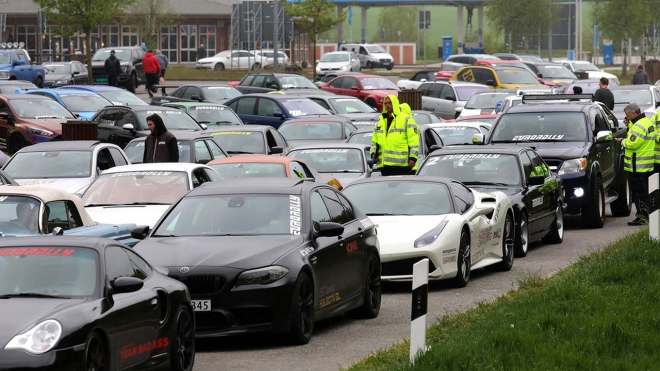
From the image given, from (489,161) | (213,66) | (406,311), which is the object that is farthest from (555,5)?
(406,311)

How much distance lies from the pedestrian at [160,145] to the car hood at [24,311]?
1041cm

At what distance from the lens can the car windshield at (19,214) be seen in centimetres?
1291

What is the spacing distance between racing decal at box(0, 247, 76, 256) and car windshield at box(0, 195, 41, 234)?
4383 millimetres

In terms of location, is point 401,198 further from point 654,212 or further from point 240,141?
point 240,141

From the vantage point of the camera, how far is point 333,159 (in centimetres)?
2100

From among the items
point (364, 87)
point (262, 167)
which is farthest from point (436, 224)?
point (364, 87)

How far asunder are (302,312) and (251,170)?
775 centimetres

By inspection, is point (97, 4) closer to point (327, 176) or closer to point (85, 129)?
point (85, 129)

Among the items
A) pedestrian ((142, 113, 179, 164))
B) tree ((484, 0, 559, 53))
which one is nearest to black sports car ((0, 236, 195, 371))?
pedestrian ((142, 113, 179, 164))

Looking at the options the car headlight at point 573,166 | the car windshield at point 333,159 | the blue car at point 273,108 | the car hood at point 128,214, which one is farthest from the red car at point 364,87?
the car hood at point 128,214

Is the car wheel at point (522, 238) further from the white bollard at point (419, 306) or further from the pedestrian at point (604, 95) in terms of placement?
the pedestrian at point (604, 95)

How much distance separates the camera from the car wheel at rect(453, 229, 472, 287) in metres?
14.1

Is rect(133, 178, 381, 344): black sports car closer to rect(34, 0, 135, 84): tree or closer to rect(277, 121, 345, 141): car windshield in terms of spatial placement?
rect(277, 121, 345, 141): car windshield

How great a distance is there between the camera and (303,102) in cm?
3222
